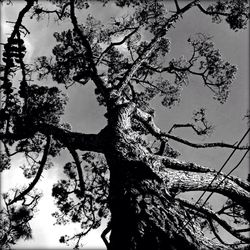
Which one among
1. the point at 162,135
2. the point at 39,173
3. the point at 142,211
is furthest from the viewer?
the point at 162,135

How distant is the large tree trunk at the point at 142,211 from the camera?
305 cm

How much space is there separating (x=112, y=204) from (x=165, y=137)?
3909 mm

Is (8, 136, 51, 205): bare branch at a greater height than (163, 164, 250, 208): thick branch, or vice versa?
(8, 136, 51, 205): bare branch

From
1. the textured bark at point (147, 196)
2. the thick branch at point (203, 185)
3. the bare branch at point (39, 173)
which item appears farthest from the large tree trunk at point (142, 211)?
the bare branch at point (39, 173)

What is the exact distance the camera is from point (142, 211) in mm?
3432

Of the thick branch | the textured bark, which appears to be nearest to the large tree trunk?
the textured bark

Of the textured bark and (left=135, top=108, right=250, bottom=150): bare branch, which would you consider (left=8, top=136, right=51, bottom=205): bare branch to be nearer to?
the textured bark

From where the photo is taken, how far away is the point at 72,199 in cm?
923

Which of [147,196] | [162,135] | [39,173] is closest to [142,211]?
[147,196]

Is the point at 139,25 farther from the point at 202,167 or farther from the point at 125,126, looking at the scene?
the point at 202,167

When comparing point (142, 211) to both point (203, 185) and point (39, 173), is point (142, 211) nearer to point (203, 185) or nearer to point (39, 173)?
point (203, 185)

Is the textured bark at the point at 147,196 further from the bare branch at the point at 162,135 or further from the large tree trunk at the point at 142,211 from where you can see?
the bare branch at the point at 162,135

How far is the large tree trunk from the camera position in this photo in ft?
10.0

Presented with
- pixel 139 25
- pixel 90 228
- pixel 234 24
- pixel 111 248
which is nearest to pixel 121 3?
pixel 139 25
